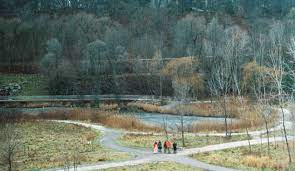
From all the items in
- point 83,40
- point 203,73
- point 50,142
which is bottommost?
point 50,142

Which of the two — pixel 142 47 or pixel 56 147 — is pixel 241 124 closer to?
pixel 56 147

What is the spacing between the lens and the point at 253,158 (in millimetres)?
33562

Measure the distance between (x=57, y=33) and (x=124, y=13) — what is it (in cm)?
2350

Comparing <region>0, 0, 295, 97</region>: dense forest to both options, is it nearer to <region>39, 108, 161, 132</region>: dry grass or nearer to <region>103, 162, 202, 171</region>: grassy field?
<region>39, 108, 161, 132</region>: dry grass

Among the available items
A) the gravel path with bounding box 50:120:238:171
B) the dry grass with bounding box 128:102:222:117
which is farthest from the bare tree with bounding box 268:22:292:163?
the dry grass with bounding box 128:102:222:117

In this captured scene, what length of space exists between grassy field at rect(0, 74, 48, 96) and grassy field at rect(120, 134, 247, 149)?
34.5 metres

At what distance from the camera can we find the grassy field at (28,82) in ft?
250

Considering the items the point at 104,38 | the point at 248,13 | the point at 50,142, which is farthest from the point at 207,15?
the point at 50,142

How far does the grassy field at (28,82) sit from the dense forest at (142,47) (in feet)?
4.61

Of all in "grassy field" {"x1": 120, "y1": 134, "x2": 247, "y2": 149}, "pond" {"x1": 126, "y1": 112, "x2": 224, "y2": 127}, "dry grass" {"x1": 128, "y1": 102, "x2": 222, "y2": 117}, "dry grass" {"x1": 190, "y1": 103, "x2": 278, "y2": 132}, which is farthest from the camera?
"dry grass" {"x1": 128, "y1": 102, "x2": 222, "y2": 117}

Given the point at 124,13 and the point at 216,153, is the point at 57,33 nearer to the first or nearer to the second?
the point at 124,13

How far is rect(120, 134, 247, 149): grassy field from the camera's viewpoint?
132 ft

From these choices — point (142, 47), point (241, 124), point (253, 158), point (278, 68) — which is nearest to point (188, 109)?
point (241, 124)

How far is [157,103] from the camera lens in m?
66.8
